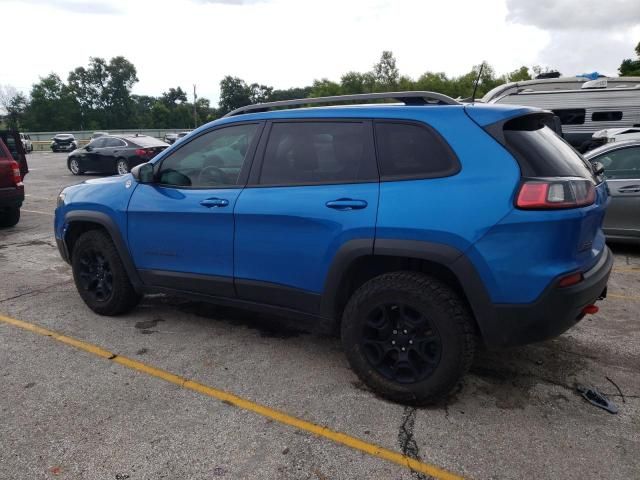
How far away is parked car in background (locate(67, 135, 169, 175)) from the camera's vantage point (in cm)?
1617

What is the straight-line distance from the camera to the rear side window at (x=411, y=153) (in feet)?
9.04

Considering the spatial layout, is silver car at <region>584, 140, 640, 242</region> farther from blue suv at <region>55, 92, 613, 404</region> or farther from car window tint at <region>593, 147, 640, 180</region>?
blue suv at <region>55, 92, 613, 404</region>

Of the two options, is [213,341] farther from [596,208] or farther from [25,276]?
[25,276]

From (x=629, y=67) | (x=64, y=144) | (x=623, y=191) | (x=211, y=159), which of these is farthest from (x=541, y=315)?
(x=629, y=67)

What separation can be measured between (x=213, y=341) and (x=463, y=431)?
2.01m

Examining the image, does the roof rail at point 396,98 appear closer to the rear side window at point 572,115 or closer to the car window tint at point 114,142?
the rear side window at point 572,115

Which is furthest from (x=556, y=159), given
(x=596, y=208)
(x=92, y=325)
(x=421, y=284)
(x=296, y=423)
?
(x=92, y=325)

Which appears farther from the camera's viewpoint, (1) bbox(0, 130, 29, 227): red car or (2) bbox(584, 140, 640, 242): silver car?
(1) bbox(0, 130, 29, 227): red car

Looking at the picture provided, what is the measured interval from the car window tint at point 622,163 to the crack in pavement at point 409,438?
5002 mm

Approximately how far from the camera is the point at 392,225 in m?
2.79

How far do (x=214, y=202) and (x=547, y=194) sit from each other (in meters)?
2.14

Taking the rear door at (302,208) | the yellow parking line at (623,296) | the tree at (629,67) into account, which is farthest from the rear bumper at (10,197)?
the tree at (629,67)

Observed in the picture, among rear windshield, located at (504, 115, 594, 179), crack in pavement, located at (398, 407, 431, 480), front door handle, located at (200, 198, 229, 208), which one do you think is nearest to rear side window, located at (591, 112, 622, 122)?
rear windshield, located at (504, 115, 594, 179)

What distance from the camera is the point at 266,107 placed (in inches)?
142
